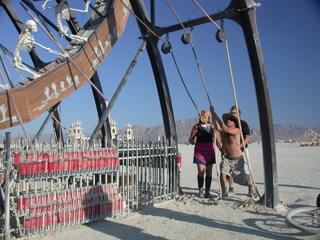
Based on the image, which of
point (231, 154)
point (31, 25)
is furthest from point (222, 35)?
point (31, 25)

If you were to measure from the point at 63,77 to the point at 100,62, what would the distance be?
3.82ft

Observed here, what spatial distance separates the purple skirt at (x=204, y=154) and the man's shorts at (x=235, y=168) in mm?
633

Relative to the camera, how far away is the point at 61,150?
16.2 feet

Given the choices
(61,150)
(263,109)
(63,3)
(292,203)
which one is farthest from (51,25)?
(292,203)

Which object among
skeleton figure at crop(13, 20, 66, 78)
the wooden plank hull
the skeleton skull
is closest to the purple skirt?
the wooden plank hull

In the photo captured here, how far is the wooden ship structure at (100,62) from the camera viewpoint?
4773 mm

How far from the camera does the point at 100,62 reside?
20.5 ft

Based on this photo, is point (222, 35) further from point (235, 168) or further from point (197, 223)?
point (197, 223)

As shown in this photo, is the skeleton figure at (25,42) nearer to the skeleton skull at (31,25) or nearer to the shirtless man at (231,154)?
the skeleton skull at (31,25)

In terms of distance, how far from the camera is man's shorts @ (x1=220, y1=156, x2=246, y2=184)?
6.45 m

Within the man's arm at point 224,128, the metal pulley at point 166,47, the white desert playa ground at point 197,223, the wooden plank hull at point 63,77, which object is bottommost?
the white desert playa ground at point 197,223

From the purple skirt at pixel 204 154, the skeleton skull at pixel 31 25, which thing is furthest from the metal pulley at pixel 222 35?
the skeleton skull at pixel 31 25

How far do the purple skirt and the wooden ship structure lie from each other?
37.6 inches

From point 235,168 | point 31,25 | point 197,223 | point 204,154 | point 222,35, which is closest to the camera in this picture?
point 31,25
